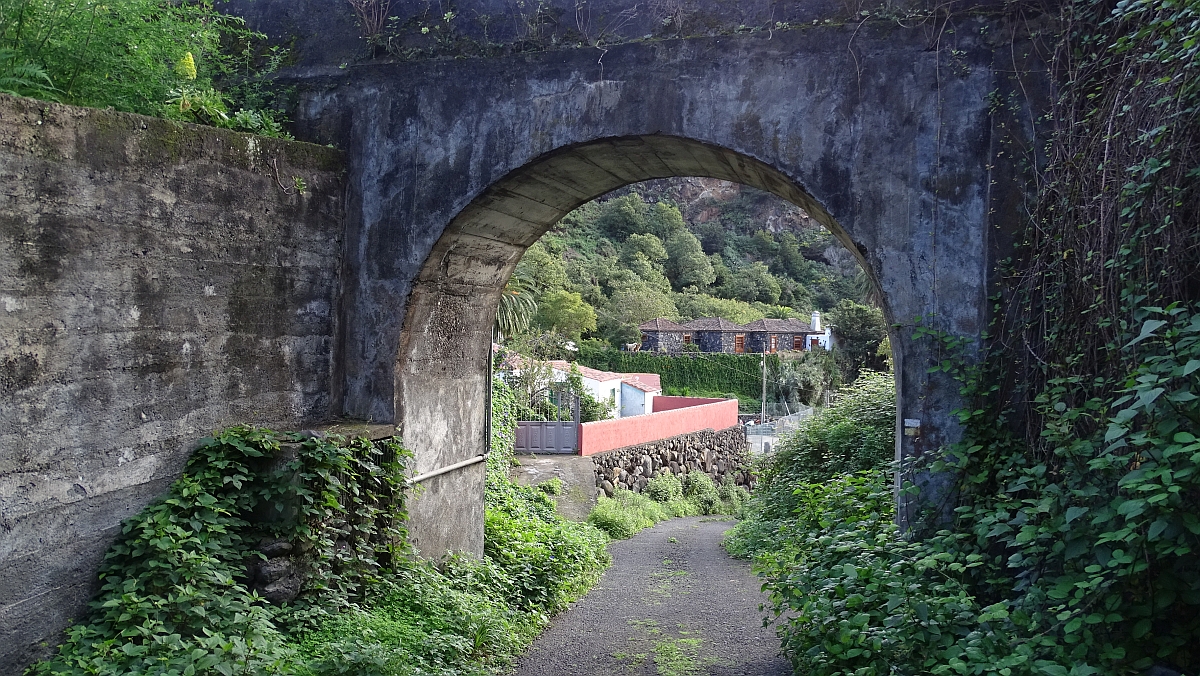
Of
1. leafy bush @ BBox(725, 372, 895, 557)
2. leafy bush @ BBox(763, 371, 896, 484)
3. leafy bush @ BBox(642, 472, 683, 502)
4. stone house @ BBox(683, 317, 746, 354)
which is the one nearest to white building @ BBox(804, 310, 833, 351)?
stone house @ BBox(683, 317, 746, 354)

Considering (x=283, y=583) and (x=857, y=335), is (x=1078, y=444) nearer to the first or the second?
(x=283, y=583)

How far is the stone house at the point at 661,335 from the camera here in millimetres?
42203

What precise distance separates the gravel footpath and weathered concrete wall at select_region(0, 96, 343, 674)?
266 centimetres

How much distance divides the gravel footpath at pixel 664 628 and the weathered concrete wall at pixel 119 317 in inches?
105

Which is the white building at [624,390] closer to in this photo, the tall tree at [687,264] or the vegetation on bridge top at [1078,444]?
the vegetation on bridge top at [1078,444]

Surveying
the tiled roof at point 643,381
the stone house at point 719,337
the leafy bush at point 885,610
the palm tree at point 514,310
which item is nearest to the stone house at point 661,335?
the stone house at point 719,337

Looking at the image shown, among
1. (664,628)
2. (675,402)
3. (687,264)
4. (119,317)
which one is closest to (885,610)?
(664,628)

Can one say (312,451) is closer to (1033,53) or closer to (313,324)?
(313,324)

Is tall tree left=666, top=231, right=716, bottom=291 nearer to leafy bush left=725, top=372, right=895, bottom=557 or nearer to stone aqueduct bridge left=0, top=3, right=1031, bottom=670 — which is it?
leafy bush left=725, top=372, right=895, bottom=557

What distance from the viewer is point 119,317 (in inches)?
171

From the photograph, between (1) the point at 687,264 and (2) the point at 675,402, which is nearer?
(2) the point at 675,402

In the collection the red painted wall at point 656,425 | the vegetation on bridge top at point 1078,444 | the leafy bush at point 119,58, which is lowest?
the red painted wall at point 656,425

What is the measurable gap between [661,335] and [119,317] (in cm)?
3842

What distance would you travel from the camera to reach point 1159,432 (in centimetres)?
303
